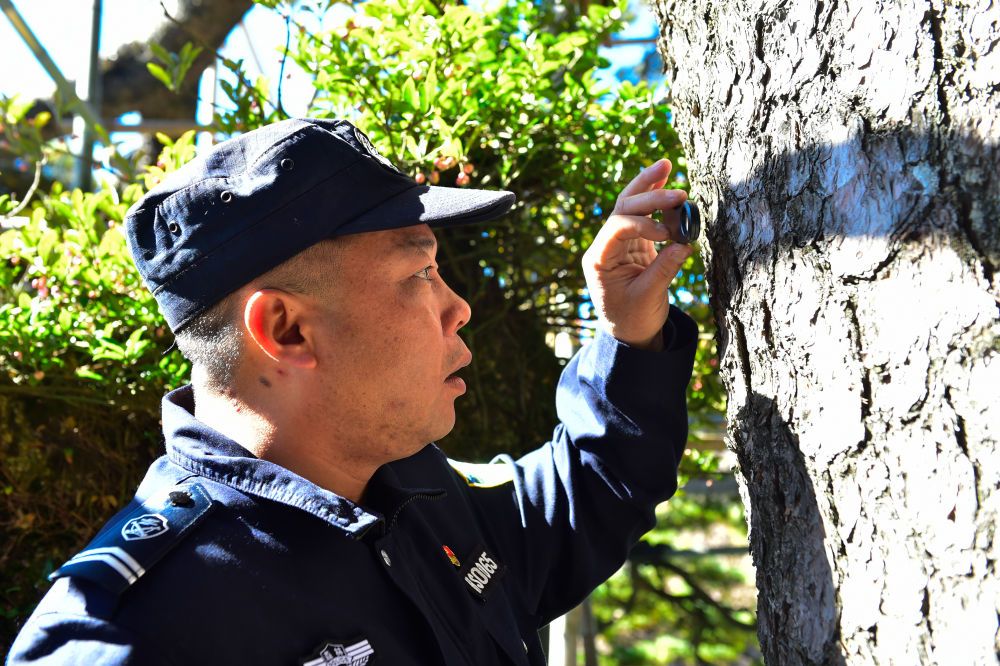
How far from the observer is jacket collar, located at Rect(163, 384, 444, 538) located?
1409 mm

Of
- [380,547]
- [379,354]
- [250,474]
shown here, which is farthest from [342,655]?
[379,354]

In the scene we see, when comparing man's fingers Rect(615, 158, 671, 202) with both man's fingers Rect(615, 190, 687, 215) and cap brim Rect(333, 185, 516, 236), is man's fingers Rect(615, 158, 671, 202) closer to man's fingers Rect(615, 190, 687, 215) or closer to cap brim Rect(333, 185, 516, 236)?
man's fingers Rect(615, 190, 687, 215)

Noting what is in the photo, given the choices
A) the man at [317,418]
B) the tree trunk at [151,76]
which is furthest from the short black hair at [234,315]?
the tree trunk at [151,76]

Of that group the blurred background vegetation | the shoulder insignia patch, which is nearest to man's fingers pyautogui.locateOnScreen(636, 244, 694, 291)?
the shoulder insignia patch

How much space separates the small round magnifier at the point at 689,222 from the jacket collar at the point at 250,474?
663 millimetres

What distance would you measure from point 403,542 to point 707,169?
816mm

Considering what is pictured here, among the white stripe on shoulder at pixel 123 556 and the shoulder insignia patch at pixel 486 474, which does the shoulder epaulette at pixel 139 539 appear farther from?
the shoulder insignia patch at pixel 486 474

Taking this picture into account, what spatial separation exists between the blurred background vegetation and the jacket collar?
0.69 metres

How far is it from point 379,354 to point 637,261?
1.68 ft

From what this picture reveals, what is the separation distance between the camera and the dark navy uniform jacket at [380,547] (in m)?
1.26

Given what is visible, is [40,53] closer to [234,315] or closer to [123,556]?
[234,315]

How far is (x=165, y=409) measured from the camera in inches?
61.4

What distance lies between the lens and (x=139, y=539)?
1.31m

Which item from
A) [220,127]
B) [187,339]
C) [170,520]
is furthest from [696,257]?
[170,520]
